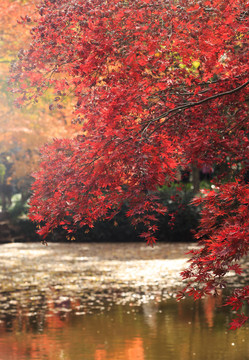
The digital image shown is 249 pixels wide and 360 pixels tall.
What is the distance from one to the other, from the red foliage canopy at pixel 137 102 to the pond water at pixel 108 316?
2.58m

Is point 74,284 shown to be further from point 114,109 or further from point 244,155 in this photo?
point 114,109

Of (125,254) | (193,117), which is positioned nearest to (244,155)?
(193,117)

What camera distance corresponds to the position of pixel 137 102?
7.20 meters

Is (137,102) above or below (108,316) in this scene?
above

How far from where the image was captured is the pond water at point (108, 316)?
929cm

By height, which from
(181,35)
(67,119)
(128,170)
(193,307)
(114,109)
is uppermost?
(67,119)

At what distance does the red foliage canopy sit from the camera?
678 cm

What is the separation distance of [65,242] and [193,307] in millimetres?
16986

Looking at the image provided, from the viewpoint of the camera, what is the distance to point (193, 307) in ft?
41.5

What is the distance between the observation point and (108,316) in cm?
1170

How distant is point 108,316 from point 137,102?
5.55 m

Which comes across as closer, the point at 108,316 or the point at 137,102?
the point at 137,102

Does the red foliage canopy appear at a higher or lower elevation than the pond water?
higher

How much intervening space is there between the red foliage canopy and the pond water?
8.45ft
